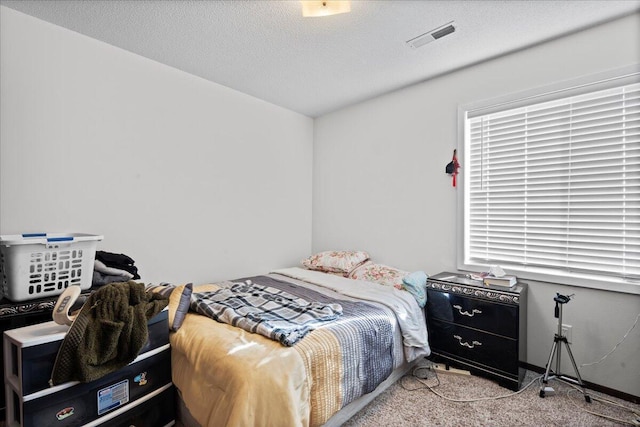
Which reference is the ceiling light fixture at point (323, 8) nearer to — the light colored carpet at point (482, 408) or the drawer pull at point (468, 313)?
the drawer pull at point (468, 313)

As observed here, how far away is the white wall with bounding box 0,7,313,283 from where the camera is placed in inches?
79.5

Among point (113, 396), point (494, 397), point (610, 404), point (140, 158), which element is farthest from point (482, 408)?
point (140, 158)

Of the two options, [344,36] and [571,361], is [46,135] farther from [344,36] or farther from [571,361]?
[571,361]

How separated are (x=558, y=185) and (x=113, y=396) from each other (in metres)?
3.13

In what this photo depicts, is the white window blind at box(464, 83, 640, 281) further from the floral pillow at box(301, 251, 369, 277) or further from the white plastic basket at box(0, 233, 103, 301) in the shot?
the white plastic basket at box(0, 233, 103, 301)

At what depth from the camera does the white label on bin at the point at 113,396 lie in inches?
55.7

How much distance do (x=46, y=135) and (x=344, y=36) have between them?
7.30 ft

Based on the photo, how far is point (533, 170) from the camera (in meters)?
2.38

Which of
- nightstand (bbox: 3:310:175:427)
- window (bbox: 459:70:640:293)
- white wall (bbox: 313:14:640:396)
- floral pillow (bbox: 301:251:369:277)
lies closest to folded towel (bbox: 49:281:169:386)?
nightstand (bbox: 3:310:175:427)

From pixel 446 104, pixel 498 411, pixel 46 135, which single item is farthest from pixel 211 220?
pixel 498 411

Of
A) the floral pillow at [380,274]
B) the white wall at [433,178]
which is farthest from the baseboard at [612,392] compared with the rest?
the floral pillow at [380,274]

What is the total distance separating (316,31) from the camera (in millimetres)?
2146

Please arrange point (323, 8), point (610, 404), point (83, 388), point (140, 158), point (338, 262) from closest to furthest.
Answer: point (83, 388), point (323, 8), point (610, 404), point (140, 158), point (338, 262)

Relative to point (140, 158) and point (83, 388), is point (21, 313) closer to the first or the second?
point (83, 388)
